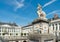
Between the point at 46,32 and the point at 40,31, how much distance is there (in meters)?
0.41

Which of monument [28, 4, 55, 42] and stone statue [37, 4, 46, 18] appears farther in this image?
stone statue [37, 4, 46, 18]

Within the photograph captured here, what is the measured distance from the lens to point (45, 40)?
11461 millimetres

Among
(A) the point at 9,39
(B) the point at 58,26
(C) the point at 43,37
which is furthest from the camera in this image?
(B) the point at 58,26

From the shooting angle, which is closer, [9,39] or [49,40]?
[49,40]

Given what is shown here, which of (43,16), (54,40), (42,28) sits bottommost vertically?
(54,40)

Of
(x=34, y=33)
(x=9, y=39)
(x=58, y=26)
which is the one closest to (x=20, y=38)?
(x=9, y=39)

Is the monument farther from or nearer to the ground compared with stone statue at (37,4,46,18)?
nearer to the ground

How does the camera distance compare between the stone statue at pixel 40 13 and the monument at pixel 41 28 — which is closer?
the monument at pixel 41 28

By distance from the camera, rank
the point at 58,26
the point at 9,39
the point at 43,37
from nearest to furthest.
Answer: the point at 43,37 < the point at 9,39 < the point at 58,26

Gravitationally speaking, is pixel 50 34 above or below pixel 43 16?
below

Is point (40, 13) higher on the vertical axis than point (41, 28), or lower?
higher

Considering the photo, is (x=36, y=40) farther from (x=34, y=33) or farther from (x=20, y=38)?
(x=20, y=38)

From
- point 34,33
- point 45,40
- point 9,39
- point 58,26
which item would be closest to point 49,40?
point 45,40

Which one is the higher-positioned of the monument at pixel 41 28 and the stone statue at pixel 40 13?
the stone statue at pixel 40 13
